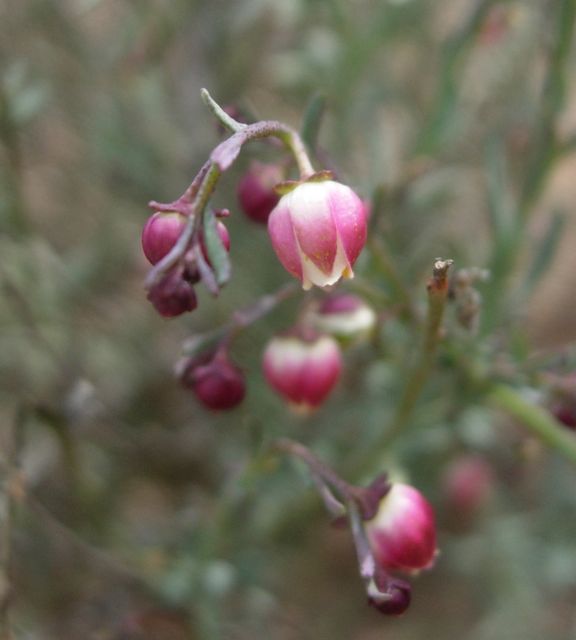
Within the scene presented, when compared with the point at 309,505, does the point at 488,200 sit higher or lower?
higher

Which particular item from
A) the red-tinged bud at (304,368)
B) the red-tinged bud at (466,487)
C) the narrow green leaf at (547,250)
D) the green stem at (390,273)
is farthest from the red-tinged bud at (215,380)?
the red-tinged bud at (466,487)

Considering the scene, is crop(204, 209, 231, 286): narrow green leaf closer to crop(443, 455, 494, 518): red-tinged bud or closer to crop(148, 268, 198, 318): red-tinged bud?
crop(148, 268, 198, 318): red-tinged bud

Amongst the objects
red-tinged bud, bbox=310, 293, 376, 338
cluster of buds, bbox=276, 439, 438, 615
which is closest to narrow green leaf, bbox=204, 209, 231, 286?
cluster of buds, bbox=276, 439, 438, 615

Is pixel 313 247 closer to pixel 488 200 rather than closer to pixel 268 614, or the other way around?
pixel 488 200

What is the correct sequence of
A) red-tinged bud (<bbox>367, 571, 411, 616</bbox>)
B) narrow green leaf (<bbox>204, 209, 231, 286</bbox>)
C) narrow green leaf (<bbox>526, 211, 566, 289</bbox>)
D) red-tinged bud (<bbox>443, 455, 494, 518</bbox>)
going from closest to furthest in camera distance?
1. narrow green leaf (<bbox>204, 209, 231, 286</bbox>)
2. red-tinged bud (<bbox>367, 571, 411, 616</bbox>)
3. narrow green leaf (<bbox>526, 211, 566, 289</bbox>)
4. red-tinged bud (<bbox>443, 455, 494, 518</bbox>)

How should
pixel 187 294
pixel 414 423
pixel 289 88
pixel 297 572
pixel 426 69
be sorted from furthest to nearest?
1. pixel 426 69
2. pixel 297 572
3. pixel 289 88
4. pixel 414 423
5. pixel 187 294

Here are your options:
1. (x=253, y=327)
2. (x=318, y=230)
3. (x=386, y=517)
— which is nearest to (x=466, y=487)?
(x=253, y=327)

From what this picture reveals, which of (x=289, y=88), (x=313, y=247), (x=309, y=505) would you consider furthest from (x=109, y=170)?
(x=313, y=247)

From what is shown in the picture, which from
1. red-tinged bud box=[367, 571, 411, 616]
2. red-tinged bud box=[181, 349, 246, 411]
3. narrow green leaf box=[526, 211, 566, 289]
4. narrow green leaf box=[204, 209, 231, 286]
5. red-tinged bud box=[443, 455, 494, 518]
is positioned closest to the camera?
narrow green leaf box=[204, 209, 231, 286]
